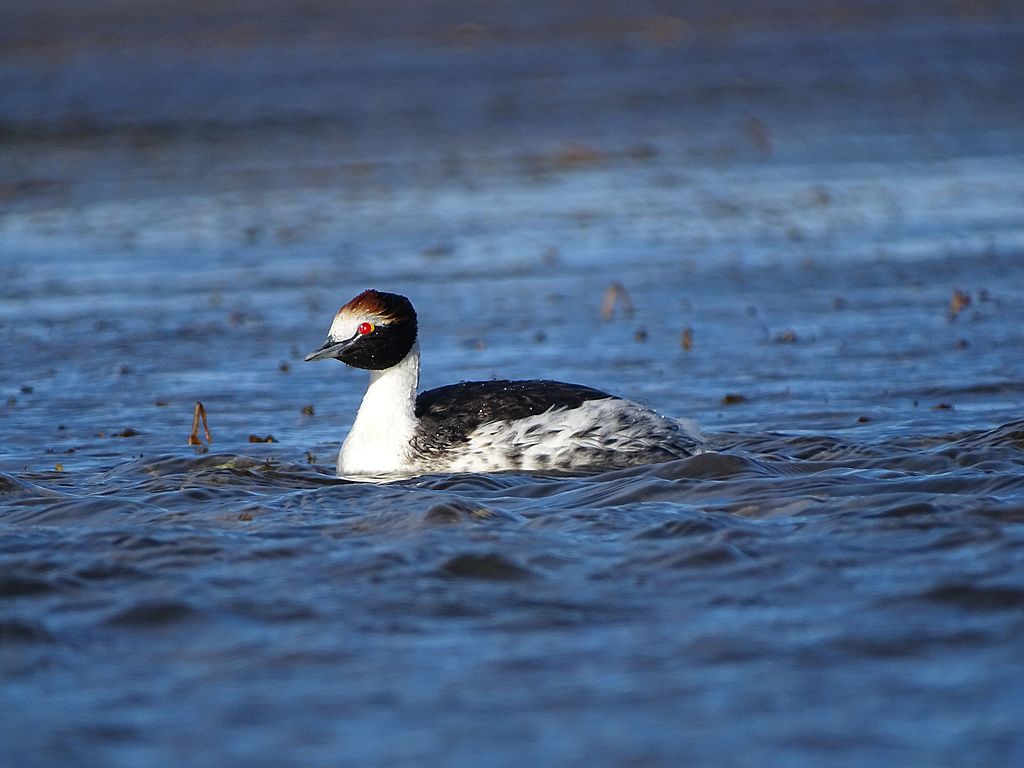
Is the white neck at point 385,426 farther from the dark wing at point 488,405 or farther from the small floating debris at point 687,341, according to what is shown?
the small floating debris at point 687,341

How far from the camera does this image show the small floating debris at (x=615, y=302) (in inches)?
553

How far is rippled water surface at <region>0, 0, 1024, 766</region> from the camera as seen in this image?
5848 millimetres

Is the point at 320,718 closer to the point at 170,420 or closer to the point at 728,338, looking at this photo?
the point at 170,420

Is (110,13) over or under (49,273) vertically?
over

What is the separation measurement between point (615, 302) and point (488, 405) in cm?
523

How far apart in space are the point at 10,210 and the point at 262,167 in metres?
3.63

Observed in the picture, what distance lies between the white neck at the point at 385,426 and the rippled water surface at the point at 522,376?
0.24 meters

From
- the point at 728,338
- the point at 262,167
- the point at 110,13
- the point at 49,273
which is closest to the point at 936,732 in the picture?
the point at 728,338

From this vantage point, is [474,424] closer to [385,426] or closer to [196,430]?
[385,426]

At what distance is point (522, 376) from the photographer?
12.2 meters

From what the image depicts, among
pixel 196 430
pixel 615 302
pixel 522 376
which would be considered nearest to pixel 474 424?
pixel 196 430

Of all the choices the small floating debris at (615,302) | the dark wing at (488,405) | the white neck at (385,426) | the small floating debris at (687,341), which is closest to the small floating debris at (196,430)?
the white neck at (385,426)

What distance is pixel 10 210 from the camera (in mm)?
19875

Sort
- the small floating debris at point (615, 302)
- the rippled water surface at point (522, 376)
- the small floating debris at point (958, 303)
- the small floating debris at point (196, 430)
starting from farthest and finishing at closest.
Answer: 1. the small floating debris at point (615, 302)
2. the small floating debris at point (958, 303)
3. the small floating debris at point (196, 430)
4. the rippled water surface at point (522, 376)
